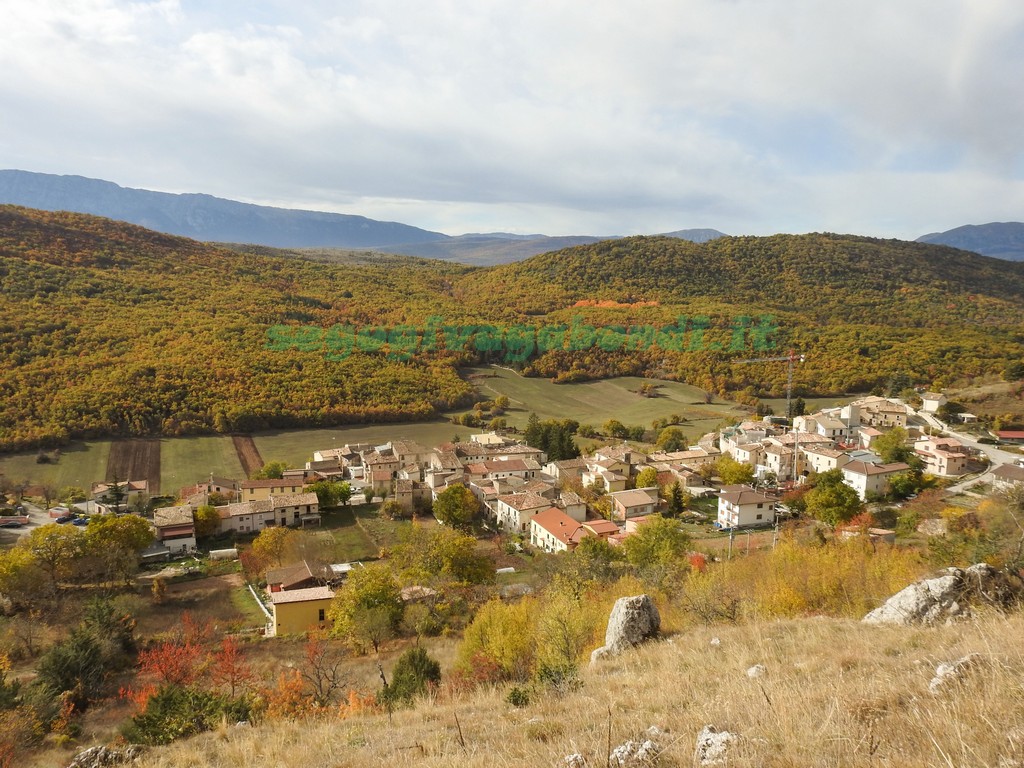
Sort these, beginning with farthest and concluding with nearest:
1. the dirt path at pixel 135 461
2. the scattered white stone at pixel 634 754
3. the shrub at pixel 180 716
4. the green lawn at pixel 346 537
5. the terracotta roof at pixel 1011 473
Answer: the dirt path at pixel 135 461 → the terracotta roof at pixel 1011 473 → the green lawn at pixel 346 537 → the shrub at pixel 180 716 → the scattered white stone at pixel 634 754

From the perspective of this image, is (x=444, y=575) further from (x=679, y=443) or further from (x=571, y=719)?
(x=679, y=443)

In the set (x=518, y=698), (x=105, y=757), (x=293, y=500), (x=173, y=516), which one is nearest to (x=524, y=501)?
(x=293, y=500)

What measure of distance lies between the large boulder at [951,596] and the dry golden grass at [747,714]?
696 mm

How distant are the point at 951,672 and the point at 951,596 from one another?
4.53 metres

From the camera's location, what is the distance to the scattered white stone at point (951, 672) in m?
4.23

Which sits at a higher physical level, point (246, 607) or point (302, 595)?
point (302, 595)

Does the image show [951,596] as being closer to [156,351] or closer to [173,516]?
[173,516]

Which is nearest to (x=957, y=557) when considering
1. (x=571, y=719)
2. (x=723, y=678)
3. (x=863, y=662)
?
(x=863, y=662)

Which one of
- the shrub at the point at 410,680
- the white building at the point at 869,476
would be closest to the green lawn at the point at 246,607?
the shrub at the point at 410,680

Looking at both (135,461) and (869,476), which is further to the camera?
(135,461)

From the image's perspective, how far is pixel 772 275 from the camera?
9862 cm

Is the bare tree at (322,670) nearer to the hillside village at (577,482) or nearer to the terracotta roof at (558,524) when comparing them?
the hillside village at (577,482)

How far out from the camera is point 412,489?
32344 millimetres

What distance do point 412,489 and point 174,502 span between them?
12.7 metres
